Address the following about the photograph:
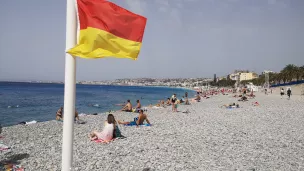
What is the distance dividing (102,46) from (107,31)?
238 millimetres

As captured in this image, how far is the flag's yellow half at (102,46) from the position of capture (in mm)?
3674

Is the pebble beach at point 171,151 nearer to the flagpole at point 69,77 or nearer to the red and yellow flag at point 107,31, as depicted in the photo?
the flagpole at point 69,77

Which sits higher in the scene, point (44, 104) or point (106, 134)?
point (106, 134)

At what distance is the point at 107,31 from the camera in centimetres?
391

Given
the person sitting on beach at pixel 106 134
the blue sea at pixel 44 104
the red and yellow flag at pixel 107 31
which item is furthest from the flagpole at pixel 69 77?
the blue sea at pixel 44 104

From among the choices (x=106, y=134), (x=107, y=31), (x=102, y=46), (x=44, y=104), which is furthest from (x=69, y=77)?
(x=44, y=104)

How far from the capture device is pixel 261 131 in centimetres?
1293

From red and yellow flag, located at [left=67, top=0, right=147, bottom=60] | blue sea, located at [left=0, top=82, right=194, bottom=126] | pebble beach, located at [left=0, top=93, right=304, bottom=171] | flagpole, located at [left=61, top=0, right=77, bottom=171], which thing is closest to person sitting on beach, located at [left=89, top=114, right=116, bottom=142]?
pebble beach, located at [left=0, top=93, right=304, bottom=171]

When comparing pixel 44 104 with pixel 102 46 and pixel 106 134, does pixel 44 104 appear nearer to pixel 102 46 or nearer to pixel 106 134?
pixel 106 134

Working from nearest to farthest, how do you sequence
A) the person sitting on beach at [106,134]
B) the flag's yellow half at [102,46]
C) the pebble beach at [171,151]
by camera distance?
the flag's yellow half at [102,46] → the pebble beach at [171,151] → the person sitting on beach at [106,134]

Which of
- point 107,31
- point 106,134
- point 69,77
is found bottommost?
point 106,134

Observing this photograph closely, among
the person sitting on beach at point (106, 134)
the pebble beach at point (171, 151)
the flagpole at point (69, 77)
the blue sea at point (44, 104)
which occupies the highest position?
the flagpole at point (69, 77)

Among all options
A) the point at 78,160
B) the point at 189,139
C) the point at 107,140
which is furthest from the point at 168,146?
the point at 78,160

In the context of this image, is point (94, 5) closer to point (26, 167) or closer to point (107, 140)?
point (26, 167)
